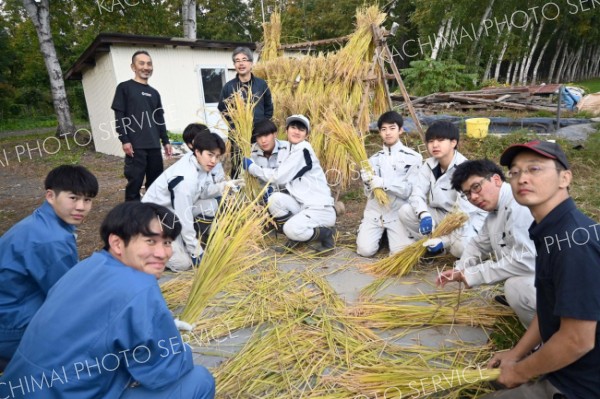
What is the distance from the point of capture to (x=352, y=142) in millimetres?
3664

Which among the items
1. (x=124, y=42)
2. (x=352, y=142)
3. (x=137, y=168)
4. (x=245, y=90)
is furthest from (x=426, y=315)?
(x=124, y=42)

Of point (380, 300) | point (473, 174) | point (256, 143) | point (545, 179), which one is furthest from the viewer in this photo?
point (256, 143)

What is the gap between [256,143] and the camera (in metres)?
3.82

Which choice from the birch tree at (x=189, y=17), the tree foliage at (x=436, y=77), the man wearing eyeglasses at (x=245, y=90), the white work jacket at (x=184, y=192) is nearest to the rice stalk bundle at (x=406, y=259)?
the white work jacket at (x=184, y=192)

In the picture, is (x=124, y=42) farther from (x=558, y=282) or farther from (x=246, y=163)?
(x=558, y=282)

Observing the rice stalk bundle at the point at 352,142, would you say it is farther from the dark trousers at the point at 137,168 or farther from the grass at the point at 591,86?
the grass at the point at 591,86

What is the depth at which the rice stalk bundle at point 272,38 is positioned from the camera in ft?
18.2

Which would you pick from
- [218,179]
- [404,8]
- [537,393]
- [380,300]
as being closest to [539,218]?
[537,393]

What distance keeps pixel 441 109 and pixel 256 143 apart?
8069 millimetres

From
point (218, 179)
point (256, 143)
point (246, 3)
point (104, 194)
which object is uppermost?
point (246, 3)

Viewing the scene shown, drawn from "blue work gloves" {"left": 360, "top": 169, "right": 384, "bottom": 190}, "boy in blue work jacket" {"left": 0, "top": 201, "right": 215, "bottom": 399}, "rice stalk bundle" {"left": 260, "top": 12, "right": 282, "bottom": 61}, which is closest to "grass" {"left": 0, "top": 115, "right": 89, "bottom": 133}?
"rice stalk bundle" {"left": 260, "top": 12, "right": 282, "bottom": 61}

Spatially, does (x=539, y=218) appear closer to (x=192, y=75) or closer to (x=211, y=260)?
(x=211, y=260)

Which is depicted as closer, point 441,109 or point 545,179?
point 545,179

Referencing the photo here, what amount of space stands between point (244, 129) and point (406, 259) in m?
1.95
